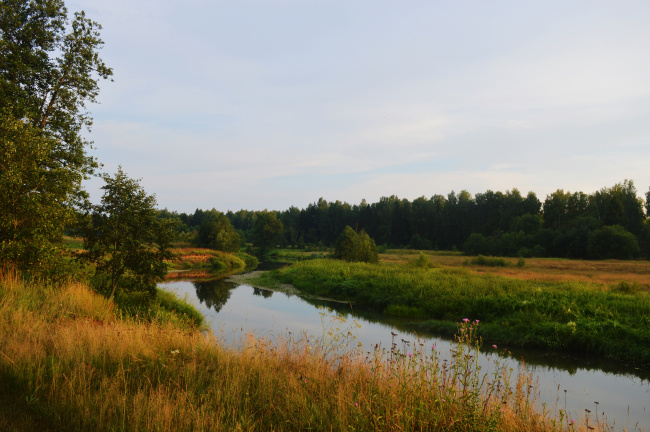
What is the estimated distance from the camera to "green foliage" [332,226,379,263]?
40.3 m

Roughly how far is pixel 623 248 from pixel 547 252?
12.2 m

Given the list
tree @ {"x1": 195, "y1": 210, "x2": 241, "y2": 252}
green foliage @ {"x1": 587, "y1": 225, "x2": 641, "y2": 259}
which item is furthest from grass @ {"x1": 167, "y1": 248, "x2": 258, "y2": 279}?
green foliage @ {"x1": 587, "y1": 225, "x2": 641, "y2": 259}

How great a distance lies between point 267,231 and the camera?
8706 centimetres

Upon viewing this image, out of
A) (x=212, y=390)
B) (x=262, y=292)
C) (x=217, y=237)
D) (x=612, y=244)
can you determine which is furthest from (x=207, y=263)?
(x=612, y=244)

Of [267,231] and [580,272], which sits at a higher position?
[267,231]

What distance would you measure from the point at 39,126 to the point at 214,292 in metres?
14.5

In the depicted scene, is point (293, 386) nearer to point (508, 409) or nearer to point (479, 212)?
point (508, 409)

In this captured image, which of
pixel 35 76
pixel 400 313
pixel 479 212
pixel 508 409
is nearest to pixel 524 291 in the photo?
pixel 400 313

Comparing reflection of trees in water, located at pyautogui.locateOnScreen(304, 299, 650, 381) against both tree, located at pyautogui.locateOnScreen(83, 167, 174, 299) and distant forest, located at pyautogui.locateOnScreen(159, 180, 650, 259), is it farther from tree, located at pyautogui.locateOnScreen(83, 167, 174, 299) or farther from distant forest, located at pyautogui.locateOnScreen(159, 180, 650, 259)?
distant forest, located at pyautogui.locateOnScreen(159, 180, 650, 259)

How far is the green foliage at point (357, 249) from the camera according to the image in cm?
4031

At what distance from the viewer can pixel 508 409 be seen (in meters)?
4.70

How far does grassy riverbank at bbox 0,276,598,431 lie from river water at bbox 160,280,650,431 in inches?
35.9

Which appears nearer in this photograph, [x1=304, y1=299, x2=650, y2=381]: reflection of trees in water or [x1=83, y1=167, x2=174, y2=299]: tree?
[x1=304, y1=299, x2=650, y2=381]: reflection of trees in water

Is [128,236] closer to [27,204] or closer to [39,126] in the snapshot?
[27,204]
